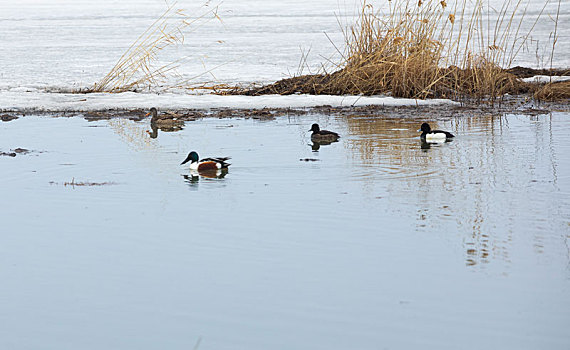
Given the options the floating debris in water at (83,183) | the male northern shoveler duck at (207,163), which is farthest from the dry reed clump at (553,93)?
the floating debris in water at (83,183)

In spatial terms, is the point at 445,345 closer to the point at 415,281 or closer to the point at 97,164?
the point at 415,281

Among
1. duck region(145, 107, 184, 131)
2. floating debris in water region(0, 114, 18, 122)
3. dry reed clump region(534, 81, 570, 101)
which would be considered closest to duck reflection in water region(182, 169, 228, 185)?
duck region(145, 107, 184, 131)

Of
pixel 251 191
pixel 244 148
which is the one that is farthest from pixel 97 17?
pixel 251 191

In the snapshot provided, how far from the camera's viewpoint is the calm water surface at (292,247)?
421 centimetres

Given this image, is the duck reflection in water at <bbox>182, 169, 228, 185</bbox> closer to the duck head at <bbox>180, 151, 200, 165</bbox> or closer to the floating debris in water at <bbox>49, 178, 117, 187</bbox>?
Answer: the duck head at <bbox>180, 151, 200, 165</bbox>

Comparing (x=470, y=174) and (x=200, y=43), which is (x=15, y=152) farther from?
(x=200, y=43)

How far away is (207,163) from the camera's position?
26.4 ft

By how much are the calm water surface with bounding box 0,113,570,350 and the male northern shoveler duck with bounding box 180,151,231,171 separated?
0.18m

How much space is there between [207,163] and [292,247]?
272 centimetres

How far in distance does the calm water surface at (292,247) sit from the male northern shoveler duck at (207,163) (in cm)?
18

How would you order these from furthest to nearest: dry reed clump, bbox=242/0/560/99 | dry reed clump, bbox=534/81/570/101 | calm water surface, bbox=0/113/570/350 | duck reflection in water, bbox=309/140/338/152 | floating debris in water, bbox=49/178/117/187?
dry reed clump, bbox=534/81/570/101
dry reed clump, bbox=242/0/560/99
duck reflection in water, bbox=309/140/338/152
floating debris in water, bbox=49/178/117/187
calm water surface, bbox=0/113/570/350

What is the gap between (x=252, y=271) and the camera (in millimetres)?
5074

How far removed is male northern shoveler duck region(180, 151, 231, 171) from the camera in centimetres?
808

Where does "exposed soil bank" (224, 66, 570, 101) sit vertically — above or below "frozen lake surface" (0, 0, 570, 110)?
below
